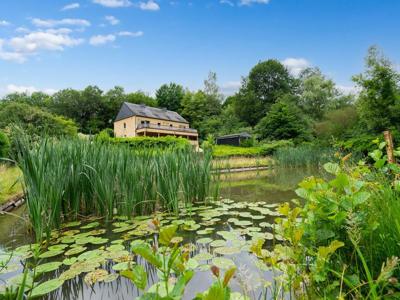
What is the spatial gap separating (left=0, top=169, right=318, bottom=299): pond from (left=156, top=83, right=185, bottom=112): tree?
41.6 metres

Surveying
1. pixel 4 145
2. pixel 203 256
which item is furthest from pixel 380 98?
pixel 4 145

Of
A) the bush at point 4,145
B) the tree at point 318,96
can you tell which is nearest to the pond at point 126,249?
the bush at point 4,145

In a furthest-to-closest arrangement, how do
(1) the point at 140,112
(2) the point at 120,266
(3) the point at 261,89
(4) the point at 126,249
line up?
(3) the point at 261,89 → (1) the point at 140,112 → (4) the point at 126,249 → (2) the point at 120,266

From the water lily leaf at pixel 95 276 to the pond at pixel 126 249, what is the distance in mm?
26

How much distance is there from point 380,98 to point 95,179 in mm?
15597

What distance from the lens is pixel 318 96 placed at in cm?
2920

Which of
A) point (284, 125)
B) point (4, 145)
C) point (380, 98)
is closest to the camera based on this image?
point (4, 145)

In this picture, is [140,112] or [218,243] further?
[140,112]

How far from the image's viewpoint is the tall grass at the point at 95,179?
106 inches

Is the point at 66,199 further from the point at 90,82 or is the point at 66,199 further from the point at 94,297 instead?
the point at 90,82

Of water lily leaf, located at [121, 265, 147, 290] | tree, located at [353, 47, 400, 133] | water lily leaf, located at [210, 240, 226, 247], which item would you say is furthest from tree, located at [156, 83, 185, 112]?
water lily leaf, located at [121, 265, 147, 290]

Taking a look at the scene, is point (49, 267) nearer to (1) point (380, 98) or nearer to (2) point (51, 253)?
(2) point (51, 253)

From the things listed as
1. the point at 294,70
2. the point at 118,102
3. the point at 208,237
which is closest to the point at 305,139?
the point at 294,70

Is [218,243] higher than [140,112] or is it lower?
lower
